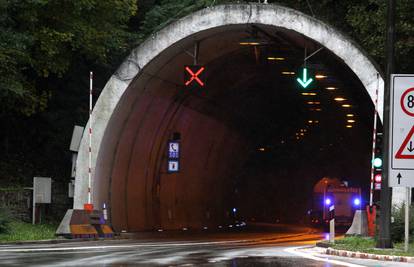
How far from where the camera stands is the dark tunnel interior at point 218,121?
1153 inches

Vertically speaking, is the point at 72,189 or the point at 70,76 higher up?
the point at 70,76

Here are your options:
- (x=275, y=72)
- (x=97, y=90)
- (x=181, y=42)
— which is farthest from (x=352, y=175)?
(x=181, y=42)

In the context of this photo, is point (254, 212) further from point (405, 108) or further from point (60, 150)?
point (405, 108)

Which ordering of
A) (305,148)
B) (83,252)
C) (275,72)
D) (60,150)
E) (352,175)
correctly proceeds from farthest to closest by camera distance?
(352,175)
(305,148)
(275,72)
(60,150)
(83,252)

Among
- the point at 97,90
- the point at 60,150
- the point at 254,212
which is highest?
the point at 97,90

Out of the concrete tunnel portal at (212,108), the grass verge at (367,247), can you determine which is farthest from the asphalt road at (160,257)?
the concrete tunnel portal at (212,108)

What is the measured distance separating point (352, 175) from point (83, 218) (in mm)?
42038

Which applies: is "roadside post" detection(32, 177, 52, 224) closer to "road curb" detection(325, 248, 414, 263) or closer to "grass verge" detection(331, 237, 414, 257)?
"grass verge" detection(331, 237, 414, 257)

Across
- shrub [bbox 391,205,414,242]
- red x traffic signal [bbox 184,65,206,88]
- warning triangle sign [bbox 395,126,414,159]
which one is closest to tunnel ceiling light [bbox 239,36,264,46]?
red x traffic signal [bbox 184,65,206,88]

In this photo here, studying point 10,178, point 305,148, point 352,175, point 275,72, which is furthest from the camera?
point 352,175

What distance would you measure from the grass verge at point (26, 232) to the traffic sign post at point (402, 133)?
36.5 feet

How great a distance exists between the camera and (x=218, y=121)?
3966 cm

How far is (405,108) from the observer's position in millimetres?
20062

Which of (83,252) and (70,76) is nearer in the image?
(83,252)
